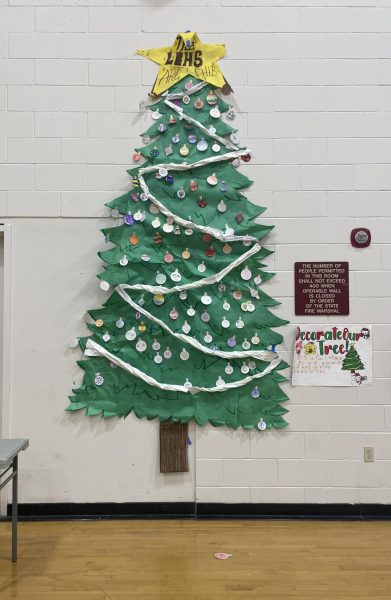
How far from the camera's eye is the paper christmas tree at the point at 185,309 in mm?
3291

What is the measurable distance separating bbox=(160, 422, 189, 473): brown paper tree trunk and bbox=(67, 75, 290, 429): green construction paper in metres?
0.07

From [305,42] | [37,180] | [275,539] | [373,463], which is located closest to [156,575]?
[275,539]

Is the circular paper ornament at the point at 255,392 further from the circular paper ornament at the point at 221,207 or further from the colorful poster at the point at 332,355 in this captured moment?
the circular paper ornament at the point at 221,207

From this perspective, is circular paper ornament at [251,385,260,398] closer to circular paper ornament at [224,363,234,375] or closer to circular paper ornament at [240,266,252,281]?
circular paper ornament at [224,363,234,375]

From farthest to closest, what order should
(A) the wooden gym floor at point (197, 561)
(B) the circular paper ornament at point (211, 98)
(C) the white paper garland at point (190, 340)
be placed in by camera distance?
(B) the circular paper ornament at point (211, 98) → (C) the white paper garland at point (190, 340) → (A) the wooden gym floor at point (197, 561)

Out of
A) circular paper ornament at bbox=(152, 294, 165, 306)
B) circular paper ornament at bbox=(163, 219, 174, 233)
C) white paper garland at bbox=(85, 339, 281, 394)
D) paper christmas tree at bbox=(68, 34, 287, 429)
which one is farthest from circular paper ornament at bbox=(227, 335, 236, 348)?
circular paper ornament at bbox=(163, 219, 174, 233)

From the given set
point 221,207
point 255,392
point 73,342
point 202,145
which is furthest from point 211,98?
point 255,392

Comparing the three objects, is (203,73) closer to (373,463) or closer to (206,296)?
(206,296)

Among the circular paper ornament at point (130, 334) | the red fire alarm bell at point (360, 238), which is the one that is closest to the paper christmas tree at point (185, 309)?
the circular paper ornament at point (130, 334)

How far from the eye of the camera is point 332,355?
3.34m

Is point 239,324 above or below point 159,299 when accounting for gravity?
below

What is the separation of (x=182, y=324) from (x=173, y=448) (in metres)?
0.76

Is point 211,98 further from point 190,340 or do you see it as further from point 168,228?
point 190,340

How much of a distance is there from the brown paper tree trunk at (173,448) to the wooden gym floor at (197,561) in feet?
1.06
